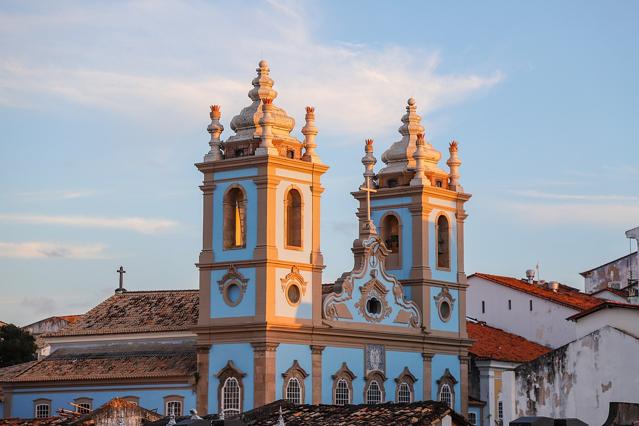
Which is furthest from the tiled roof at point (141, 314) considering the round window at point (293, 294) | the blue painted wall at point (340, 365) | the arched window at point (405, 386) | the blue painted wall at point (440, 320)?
the blue painted wall at point (440, 320)

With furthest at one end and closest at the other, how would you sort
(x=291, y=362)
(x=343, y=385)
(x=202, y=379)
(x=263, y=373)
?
(x=343, y=385) → (x=202, y=379) → (x=291, y=362) → (x=263, y=373)

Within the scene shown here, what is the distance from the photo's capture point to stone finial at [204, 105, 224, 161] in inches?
2060

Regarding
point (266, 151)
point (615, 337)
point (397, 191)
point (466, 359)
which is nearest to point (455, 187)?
point (397, 191)

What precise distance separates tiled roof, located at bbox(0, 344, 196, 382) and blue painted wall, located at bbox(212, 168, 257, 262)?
3765 millimetres

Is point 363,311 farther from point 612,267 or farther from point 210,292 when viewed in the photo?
point 612,267

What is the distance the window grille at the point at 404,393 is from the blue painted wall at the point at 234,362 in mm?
7103

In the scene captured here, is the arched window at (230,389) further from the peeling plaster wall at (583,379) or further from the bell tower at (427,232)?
the peeling plaster wall at (583,379)

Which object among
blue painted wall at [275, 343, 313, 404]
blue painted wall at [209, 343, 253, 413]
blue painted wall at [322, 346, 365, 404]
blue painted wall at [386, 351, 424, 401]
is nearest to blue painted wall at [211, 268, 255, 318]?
blue painted wall at [209, 343, 253, 413]

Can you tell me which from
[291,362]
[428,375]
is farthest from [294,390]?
[428,375]

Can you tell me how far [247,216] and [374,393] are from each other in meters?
7.85

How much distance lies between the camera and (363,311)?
5384 cm

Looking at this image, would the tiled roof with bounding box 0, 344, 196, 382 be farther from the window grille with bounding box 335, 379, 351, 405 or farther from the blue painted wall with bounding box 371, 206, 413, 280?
the blue painted wall with bounding box 371, 206, 413, 280

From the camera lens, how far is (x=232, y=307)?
50.6 meters

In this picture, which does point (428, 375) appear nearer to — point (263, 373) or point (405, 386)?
point (405, 386)
